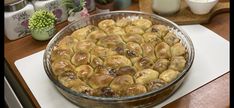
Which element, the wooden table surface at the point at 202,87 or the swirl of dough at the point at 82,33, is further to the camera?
the swirl of dough at the point at 82,33

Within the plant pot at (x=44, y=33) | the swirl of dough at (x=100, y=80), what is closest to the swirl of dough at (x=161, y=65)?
the swirl of dough at (x=100, y=80)

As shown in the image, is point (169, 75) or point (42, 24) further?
point (42, 24)

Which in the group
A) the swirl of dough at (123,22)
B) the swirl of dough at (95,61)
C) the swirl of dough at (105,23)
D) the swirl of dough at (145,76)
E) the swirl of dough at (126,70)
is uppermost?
the swirl of dough at (105,23)

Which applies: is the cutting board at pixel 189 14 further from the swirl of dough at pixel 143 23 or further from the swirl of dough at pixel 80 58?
the swirl of dough at pixel 80 58

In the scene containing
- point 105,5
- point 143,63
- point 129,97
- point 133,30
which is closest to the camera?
point 129,97

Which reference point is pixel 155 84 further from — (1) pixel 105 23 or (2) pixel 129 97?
(1) pixel 105 23

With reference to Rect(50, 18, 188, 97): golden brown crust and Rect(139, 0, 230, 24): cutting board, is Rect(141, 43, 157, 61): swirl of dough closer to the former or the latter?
Rect(50, 18, 188, 97): golden brown crust

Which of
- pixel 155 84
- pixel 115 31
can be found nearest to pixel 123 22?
pixel 115 31
